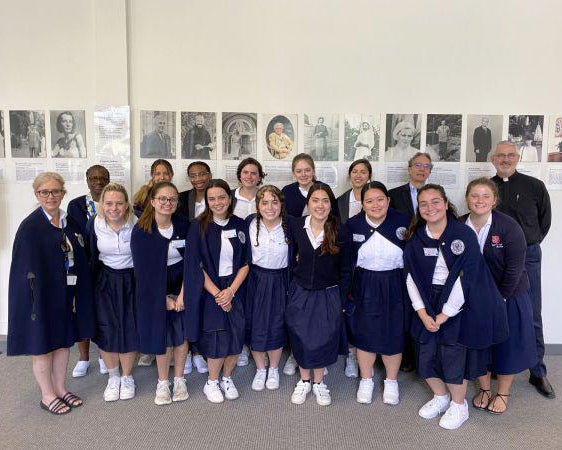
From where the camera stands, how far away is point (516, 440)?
8.07 ft

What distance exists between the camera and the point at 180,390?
285cm

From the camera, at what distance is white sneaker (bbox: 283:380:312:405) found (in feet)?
9.22

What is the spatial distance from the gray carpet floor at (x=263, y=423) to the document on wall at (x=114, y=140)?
1.80 meters

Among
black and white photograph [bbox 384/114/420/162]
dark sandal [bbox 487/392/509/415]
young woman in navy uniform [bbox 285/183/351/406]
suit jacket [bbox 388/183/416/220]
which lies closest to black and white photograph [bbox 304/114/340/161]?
black and white photograph [bbox 384/114/420/162]

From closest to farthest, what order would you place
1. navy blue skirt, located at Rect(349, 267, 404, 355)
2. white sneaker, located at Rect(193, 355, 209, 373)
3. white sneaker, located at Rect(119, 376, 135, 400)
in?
navy blue skirt, located at Rect(349, 267, 404, 355), white sneaker, located at Rect(119, 376, 135, 400), white sneaker, located at Rect(193, 355, 209, 373)

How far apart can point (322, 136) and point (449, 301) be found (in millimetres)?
1911

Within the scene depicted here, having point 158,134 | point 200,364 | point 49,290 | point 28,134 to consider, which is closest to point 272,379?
point 200,364

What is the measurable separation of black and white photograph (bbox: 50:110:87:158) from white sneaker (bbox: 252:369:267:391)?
2.48 m

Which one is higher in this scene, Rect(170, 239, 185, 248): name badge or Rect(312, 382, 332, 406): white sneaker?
Rect(170, 239, 185, 248): name badge

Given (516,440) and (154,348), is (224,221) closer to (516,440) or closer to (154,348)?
(154,348)

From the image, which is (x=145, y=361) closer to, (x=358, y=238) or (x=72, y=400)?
(x=72, y=400)

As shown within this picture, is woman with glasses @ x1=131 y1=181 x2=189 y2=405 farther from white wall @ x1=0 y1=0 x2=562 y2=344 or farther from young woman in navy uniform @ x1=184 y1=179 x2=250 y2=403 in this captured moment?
white wall @ x1=0 y1=0 x2=562 y2=344

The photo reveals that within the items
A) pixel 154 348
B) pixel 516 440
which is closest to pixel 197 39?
pixel 154 348

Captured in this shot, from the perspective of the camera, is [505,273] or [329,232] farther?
[329,232]
